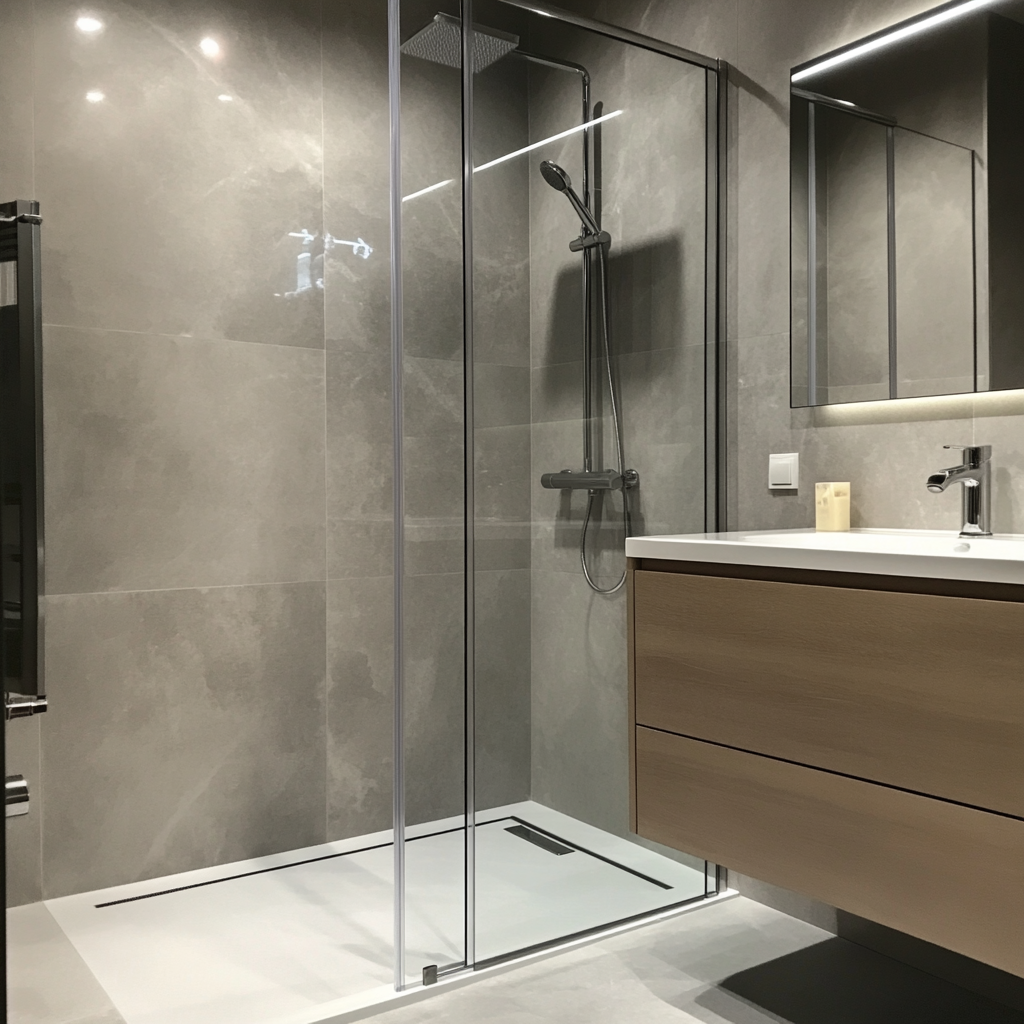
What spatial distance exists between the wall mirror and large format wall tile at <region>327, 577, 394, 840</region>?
1346 mm

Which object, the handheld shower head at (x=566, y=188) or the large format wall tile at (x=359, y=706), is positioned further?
the large format wall tile at (x=359, y=706)

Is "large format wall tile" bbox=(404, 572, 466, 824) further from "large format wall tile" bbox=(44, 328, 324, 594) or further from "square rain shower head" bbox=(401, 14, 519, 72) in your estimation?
"square rain shower head" bbox=(401, 14, 519, 72)

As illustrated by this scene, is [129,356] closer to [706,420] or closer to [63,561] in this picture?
[63,561]

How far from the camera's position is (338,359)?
274cm

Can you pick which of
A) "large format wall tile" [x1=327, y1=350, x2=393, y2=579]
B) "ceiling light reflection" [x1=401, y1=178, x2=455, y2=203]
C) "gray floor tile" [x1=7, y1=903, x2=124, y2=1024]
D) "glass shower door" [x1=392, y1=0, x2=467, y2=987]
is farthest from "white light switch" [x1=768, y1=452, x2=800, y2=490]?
"gray floor tile" [x1=7, y1=903, x2=124, y2=1024]

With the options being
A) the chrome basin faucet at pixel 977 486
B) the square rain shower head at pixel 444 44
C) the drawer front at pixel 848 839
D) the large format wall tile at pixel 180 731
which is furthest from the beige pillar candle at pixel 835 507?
the large format wall tile at pixel 180 731

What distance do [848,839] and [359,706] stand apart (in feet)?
5.30

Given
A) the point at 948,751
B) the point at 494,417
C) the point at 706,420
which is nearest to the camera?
the point at 948,751

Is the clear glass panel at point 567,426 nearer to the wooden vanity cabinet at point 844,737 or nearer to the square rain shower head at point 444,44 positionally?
the square rain shower head at point 444,44

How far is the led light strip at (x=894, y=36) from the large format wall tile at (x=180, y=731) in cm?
179

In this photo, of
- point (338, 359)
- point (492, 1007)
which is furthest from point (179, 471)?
point (492, 1007)

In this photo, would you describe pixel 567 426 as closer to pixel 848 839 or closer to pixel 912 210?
pixel 912 210

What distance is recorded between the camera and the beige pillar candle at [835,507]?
201cm

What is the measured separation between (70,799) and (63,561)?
576mm
